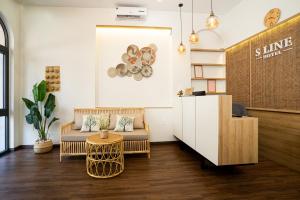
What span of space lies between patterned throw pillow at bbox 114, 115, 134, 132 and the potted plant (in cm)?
150

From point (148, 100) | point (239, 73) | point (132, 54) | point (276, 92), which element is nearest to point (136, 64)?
point (132, 54)

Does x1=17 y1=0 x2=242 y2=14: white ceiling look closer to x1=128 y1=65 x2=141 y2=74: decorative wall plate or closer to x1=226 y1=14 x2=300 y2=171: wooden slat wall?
x1=226 y1=14 x2=300 y2=171: wooden slat wall

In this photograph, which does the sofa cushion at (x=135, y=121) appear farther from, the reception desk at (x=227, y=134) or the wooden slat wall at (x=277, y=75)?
the wooden slat wall at (x=277, y=75)

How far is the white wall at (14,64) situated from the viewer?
3609mm

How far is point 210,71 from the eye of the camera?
4.46 m

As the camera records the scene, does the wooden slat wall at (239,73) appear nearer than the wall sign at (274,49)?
No

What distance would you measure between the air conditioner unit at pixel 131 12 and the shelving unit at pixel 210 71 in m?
1.62

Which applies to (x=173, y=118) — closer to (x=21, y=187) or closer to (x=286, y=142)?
(x=286, y=142)

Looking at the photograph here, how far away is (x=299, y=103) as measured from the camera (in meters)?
2.53

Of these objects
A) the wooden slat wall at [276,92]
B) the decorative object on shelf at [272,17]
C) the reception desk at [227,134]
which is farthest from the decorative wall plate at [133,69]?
the decorative object on shelf at [272,17]

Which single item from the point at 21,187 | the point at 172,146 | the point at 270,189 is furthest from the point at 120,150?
the point at 270,189

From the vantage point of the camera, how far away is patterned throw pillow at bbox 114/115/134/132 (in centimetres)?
355

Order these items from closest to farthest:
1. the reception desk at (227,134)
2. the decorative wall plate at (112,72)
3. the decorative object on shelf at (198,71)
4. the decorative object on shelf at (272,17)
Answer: the reception desk at (227,134), the decorative object on shelf at (272,17), the decorative wall plate at (112,72), the decorative object on shelf at (198,71)

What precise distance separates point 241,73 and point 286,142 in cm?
168
